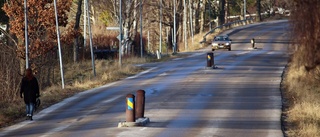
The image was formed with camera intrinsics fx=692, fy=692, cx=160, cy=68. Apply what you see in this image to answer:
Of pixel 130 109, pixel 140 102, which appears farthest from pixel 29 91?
pixel 130 109

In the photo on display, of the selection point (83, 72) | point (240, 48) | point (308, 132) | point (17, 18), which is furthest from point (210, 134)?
point (240, 48)

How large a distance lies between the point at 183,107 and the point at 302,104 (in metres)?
4.10

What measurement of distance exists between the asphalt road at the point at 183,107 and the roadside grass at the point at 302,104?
463 mm

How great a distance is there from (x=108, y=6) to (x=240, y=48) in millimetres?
13529

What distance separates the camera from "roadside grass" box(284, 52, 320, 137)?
17622mm

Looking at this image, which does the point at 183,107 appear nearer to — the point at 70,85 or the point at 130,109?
the point at 130,109

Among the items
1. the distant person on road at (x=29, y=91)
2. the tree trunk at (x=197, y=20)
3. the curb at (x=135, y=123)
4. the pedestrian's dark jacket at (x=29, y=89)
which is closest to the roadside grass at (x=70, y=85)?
the distant person on road at (x=29, y=91)

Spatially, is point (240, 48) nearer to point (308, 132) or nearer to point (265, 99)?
point (265, 99)

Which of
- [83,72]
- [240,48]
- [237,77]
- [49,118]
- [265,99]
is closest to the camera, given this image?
[49,118]

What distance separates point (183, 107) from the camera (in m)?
23.7

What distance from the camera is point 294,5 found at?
71.8ft

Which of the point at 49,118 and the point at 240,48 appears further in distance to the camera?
the point at 240,48

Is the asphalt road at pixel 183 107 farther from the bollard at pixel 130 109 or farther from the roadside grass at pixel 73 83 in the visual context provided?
the roadside grass at pixel 73 83

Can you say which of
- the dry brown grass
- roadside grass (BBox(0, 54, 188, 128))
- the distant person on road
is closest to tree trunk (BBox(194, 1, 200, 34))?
roadside grass (BBox(0, 54, 188, 128))
